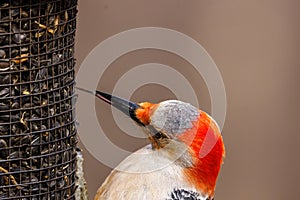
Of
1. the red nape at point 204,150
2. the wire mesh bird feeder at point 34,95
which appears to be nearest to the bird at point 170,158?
the red nape at point 204,150

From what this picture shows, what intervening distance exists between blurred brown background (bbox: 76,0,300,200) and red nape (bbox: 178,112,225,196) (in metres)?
1.56

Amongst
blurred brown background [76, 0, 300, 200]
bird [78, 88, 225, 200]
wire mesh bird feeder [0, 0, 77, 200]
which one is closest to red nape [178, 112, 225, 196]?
bird [78, 88, 225, 200]

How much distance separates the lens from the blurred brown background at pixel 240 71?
6734 mm

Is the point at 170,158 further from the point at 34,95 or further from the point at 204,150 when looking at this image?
A: the point at 34,95

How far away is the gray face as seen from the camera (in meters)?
5.02

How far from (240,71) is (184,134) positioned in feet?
7.16

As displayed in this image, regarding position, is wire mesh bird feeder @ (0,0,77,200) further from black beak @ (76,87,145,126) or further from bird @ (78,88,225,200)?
bird @ (78,88,225,200)

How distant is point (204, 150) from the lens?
5.10 metres

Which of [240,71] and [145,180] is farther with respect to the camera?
[240,71]

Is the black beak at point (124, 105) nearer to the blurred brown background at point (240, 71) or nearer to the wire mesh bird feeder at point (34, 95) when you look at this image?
the wire mesh bird feeder at point (34, 95)

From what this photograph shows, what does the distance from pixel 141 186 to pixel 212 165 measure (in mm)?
378

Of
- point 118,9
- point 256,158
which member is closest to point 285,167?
point 256,158

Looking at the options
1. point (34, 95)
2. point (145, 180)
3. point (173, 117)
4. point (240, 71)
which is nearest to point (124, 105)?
point (173, 117)

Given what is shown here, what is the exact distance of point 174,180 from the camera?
16.9ft
